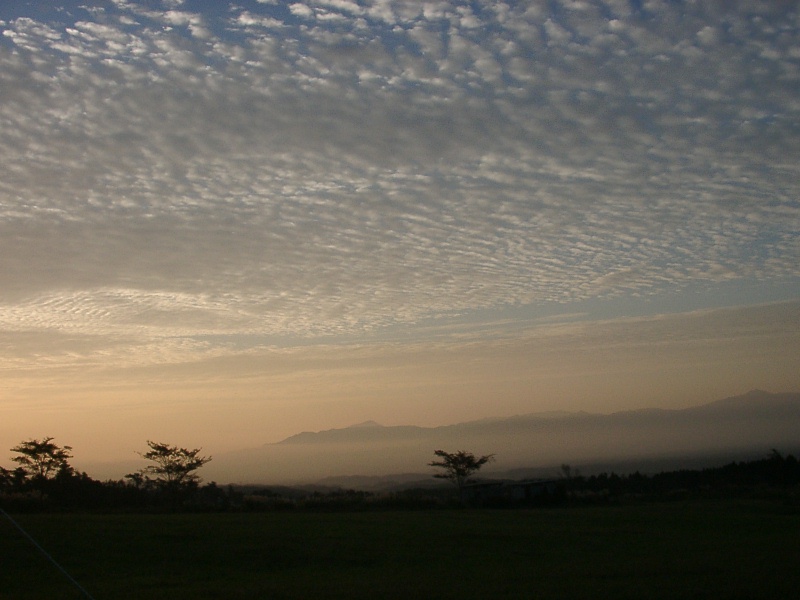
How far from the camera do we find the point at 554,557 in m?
22.4

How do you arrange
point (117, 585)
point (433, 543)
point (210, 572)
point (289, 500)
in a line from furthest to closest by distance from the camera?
point (289, 500) < point (433, 543) < point (210, 572) < point (117, 585)

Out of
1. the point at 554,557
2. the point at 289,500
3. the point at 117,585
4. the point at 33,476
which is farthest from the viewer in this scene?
the point at 33,476

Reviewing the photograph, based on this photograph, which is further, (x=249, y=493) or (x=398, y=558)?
(x=249, y=493)

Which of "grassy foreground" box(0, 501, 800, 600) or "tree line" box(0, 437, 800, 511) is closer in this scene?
"grassy foreground" box(0, 501, 800, 600)

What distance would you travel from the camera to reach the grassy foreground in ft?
53.1

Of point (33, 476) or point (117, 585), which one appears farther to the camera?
point (33, 476)

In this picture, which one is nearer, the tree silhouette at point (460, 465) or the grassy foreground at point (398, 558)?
the grassy foreground at point (398, 558)

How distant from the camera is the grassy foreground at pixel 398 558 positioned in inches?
637

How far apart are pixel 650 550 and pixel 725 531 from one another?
7800 millimetres

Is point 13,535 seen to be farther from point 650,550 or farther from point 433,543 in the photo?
point 650,550

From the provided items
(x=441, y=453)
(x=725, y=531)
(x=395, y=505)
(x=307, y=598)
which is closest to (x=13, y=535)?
(x=307, y=598)

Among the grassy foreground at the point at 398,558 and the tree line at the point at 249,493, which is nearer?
the grassy foreground at the point at 398,558

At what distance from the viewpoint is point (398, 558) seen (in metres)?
22.3

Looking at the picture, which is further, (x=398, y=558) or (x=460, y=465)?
(x=460, y=465)
